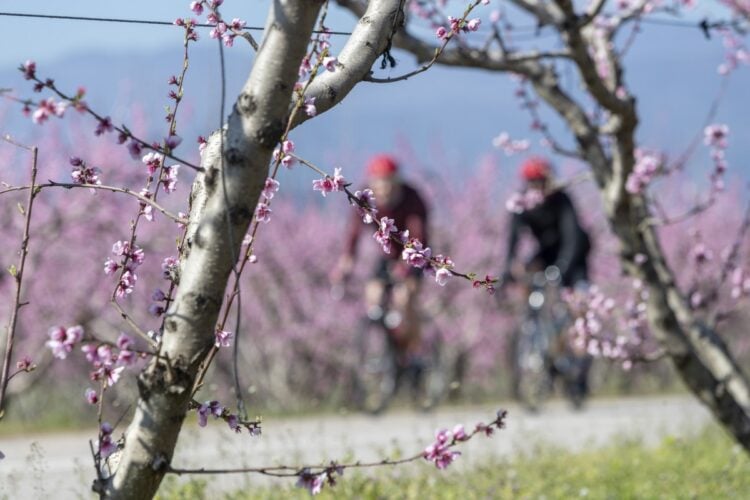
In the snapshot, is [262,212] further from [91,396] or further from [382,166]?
[382,166]

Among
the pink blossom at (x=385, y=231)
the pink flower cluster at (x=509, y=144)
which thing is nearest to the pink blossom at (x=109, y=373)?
the pink blossom at (x=385, y=231)

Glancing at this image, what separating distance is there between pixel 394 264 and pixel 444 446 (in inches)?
352

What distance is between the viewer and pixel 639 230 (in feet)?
20.9

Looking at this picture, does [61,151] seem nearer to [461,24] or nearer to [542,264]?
[542,264]

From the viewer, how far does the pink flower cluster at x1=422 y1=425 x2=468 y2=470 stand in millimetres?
3338

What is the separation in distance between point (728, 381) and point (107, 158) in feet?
35.2

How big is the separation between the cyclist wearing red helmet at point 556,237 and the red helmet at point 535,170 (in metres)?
0.20

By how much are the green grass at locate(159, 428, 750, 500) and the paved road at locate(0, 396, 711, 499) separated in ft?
1.06

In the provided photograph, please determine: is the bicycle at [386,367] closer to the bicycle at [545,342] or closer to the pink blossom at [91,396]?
the bicycle at [545,342]

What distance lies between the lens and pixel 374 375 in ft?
43.2

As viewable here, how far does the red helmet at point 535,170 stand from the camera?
38.8ft

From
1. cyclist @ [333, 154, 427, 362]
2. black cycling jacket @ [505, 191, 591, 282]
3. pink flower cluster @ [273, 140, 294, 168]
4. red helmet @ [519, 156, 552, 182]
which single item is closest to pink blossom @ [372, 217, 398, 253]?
pink flower cluster @ [273, 140, 294, 168]

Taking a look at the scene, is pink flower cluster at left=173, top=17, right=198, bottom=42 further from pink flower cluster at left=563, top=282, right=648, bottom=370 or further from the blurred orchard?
the blurred orchard

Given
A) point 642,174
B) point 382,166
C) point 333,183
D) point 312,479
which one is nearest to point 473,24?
point 333,183
